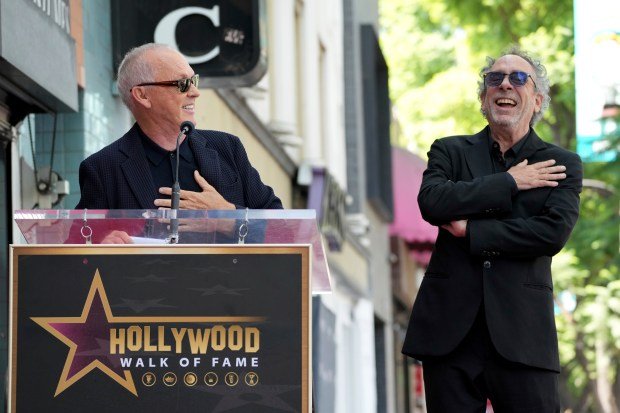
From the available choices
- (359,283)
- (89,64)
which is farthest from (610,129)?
(89,64)

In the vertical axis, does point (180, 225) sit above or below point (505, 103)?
below

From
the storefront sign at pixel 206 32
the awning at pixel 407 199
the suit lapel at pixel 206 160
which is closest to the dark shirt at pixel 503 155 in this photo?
the suit lapel at pixel 206 160

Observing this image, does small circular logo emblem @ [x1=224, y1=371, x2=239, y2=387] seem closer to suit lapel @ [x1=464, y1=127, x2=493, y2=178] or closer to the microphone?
the microphone

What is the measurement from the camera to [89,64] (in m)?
9.99

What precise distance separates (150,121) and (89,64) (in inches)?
162

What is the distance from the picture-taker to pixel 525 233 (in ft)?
19.3

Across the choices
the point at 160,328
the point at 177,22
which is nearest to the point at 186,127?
the point at 160,328

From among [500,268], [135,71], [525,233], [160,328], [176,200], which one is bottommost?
[160,328]

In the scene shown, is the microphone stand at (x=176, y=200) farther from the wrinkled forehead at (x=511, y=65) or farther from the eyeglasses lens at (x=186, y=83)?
the wrinkled forehead at (x=511, y=65)

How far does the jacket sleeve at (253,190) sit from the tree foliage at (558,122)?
15593 millimetres

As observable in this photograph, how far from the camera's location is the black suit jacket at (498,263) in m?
5.86

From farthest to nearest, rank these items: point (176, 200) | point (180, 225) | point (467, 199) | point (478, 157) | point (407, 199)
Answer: point (407, 199) → point (478, 157) → point (467, 199) → point (176, 200) → point (180, 225)

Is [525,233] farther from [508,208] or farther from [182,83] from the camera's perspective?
[182,83]

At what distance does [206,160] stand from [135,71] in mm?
393
